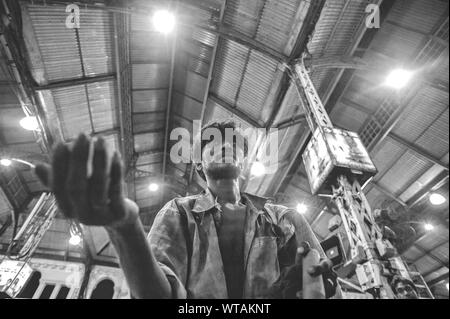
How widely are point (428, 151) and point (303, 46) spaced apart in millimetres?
5896

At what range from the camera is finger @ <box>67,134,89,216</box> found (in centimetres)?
84

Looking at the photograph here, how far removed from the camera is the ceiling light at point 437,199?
8.42 meters

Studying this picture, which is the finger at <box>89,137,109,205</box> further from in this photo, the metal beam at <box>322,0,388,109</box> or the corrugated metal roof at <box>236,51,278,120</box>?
the metal beam at <box>322,0,388,109</box>

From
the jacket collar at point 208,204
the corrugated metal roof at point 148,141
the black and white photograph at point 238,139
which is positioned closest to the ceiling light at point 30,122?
the black and white photograph at point 238,139

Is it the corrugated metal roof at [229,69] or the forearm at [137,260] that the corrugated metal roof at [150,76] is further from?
the forearm at [137,260]

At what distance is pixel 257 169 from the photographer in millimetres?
8523

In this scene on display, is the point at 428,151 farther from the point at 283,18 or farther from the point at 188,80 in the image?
the point at 188,80

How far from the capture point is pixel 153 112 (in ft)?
33.9

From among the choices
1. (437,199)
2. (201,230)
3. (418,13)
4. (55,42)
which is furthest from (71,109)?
(437,199)

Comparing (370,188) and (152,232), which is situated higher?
(370,188)

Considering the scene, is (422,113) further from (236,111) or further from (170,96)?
(170,96)

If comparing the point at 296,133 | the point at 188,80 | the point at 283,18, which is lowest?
the point at 283,18

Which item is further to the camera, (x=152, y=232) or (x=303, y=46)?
(x=303, y=46)
